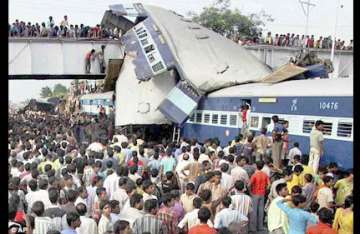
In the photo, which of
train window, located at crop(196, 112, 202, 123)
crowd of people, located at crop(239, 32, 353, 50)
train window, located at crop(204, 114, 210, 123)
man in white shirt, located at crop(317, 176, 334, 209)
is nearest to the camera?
man in white shirt, located at crop(317, 176, 334, 209)

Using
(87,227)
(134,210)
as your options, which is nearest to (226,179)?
(134,210)

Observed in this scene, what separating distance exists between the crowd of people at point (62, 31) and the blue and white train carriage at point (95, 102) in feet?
10.2

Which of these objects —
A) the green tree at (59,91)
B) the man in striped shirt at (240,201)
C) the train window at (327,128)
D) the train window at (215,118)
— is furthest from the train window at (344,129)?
the green tree at (59,91)

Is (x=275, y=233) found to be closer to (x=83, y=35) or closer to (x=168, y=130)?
(x=168, y=130)

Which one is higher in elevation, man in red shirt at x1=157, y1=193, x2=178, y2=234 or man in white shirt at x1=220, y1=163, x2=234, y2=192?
man in white shirt at x1=220, y1=163, x2=234, y2=192

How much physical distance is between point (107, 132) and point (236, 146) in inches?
477

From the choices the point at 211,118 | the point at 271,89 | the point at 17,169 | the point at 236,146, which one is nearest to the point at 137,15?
the point at 211,118

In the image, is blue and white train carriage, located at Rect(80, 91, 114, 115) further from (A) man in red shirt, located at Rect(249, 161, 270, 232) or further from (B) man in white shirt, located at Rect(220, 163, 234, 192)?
(B) man in white shirt, located at Rect(220, 163, 234, 192)

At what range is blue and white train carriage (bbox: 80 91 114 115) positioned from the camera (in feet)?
96.1

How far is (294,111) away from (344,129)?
2.19m

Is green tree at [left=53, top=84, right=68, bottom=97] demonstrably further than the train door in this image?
Yes

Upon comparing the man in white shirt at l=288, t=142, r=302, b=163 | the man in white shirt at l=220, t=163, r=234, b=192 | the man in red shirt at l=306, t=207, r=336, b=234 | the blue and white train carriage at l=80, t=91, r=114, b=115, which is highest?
the blue and white train carriage at l=80, t=91, r=114, b=115

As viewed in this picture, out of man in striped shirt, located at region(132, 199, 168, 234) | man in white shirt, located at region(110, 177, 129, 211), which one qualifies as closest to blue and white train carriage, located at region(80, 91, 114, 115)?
man in white shirt, located at region(110, 177, 129, 211)

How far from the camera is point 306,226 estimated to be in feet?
19.4
